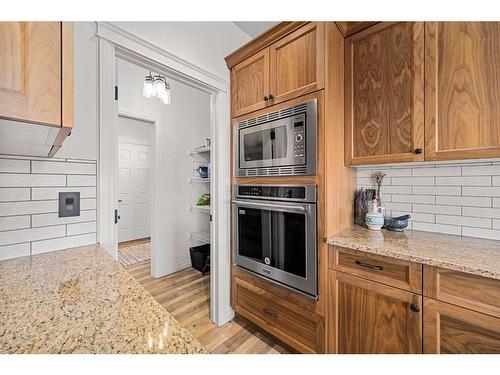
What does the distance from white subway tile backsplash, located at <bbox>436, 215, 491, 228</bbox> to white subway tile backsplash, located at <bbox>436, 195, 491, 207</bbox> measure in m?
0.08

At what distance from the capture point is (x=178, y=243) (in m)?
2.96

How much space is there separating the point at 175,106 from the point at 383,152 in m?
2.63

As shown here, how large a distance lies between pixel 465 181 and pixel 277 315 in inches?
55.6

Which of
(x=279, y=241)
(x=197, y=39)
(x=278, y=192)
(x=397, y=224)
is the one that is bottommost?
(x=279, y=241)

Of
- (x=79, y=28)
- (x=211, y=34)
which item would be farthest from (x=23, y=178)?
(x=211, y=34)

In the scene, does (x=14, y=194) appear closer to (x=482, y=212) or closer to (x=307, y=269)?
(x=307, y=269)

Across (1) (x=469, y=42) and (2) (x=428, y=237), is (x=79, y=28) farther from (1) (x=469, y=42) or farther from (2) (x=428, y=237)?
(2) (x=428, y=237)

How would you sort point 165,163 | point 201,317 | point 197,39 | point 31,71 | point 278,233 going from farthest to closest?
point 165,163 < point 201,317 < point 197,39 < point 278,233 < point 31,71

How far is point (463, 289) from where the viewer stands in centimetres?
90

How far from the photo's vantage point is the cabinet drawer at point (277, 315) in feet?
4.37

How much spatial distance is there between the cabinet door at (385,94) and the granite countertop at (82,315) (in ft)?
4.46

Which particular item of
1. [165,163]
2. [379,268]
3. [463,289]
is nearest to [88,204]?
[379,268]

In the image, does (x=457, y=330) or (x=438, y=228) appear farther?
(x=438, y=228)

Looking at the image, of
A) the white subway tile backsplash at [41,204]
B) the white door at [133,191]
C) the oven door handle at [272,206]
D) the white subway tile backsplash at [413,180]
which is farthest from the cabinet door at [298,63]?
the white door at [133,191]
